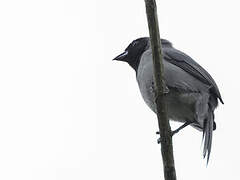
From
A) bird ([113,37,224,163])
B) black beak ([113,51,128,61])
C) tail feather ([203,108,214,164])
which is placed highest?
black beak ([113,51,128,61])

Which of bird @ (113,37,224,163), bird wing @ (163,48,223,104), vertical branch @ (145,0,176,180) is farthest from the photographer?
bird wing @ (163,48,223,104)

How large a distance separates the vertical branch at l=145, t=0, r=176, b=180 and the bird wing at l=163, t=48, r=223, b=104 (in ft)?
6.85

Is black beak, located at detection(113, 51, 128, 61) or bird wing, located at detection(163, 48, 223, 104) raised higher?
black beak, located at detection(113, 51, 128, 61)

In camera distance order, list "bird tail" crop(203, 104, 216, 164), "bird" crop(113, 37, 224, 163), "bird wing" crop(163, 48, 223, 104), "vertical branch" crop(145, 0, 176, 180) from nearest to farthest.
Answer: "vertical branch" crop(145, 0, 176, 180)
"bird tail" crop(203, 104, 216, 164)
"bird" crop(113, 37, 224, 163)
"bird wing" crop(163, 48, 223, 104)

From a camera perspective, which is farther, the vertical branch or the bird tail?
the bird tail

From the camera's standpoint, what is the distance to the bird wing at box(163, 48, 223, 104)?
5.57 meters

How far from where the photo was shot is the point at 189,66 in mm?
5980

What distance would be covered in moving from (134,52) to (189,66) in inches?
44.7

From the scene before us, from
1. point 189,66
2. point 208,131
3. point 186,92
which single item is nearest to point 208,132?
point 208,131

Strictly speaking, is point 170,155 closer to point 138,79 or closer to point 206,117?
point 206,117

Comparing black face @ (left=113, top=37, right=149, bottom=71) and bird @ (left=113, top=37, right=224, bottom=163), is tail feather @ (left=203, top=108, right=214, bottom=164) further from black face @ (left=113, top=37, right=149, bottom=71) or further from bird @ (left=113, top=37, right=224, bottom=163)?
black face @ (left=113, top=37, right=149, bottom=71)

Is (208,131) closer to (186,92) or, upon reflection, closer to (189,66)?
(186,92)

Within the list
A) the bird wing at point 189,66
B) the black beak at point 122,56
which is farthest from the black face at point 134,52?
the bird wing at point 189,66

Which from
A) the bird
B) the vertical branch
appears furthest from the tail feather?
the vertical branch
